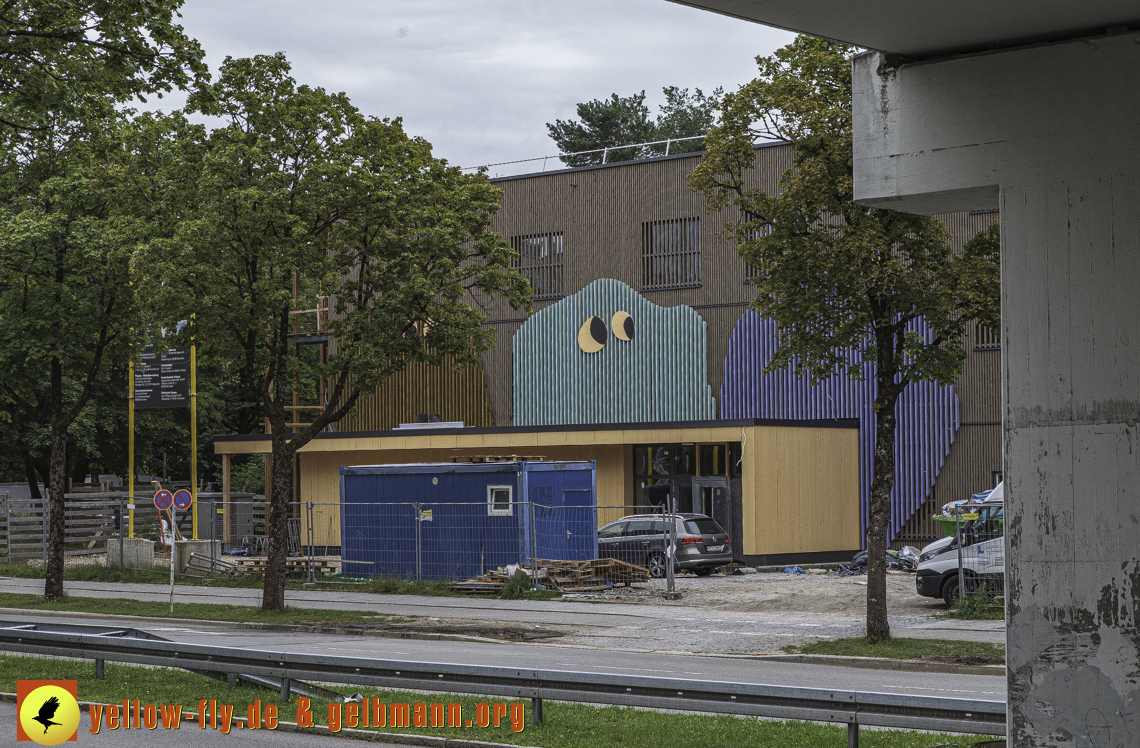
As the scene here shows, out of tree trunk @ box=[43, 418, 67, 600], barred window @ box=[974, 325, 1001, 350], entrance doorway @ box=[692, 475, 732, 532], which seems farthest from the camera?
entrance doorway @ box=[692, 475, 732, 532]

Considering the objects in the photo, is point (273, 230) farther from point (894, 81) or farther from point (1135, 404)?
point (1135, 404)

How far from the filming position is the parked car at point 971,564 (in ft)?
66.5

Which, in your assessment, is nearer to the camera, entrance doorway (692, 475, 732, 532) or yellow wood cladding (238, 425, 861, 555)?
yellow wood cladding (238, 425, 861, 555)

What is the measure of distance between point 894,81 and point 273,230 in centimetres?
1505

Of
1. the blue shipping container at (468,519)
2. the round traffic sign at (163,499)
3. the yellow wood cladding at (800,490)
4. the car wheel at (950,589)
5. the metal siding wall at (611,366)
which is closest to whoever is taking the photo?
the car wheel at (950,589)

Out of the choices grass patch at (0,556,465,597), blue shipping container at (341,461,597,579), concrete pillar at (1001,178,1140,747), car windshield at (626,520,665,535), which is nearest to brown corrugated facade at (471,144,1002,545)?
car windshield at (626,520,665,535)

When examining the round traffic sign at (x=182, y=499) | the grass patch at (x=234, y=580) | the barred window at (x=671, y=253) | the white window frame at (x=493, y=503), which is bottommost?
the grass patch at (x=234, y=580)

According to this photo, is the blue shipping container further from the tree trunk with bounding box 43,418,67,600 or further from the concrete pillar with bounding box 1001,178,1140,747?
the concrete pillar with bounding box 1001,178,1140,747

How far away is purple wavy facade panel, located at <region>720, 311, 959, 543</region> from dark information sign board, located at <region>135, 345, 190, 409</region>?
1580 cm

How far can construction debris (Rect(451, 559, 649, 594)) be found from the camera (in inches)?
973

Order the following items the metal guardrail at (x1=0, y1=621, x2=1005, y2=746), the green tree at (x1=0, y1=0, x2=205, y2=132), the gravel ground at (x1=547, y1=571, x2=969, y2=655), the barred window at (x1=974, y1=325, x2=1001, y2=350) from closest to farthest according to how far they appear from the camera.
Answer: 1. the metal guardrail at (x1=0, y1=621, x2=1005, y2=746)
2. the green tree at (x1=0, y1=0, x2=205, y2=132)
3. the gravel ground at (x1=547, y1=571, x2=969, y2=655)
4. the barred window at (x1=974, y1=325, x2=1001, y2=350)

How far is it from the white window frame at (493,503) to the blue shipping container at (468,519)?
0.07ft

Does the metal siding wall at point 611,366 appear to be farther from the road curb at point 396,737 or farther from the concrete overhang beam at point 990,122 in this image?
the concrete overhang beam at point 990,122

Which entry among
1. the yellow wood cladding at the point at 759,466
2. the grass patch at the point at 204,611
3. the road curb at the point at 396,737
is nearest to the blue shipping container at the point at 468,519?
the yellow wood cladding at the point at 759,466
